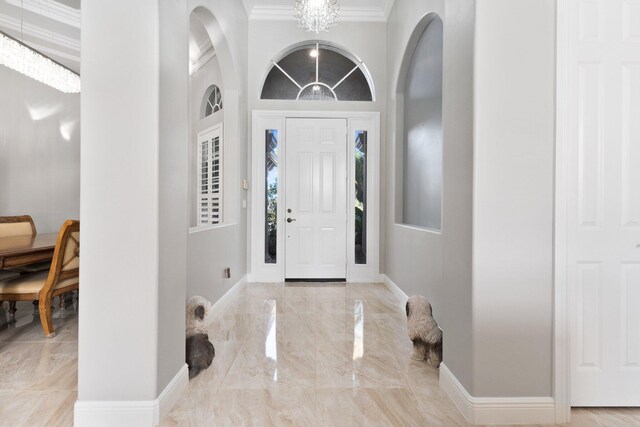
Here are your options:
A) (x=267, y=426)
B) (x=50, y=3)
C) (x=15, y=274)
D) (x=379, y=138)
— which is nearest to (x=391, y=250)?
(x=379, y=138)

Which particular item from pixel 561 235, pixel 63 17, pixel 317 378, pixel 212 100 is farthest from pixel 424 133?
pixel 63 17

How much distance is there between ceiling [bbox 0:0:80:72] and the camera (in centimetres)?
380

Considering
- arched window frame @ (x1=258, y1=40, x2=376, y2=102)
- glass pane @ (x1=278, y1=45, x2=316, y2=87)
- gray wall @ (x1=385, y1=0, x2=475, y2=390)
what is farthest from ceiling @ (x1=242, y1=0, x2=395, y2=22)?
gray wall @ (x1=385, y1=0, x2=475, y2=390)

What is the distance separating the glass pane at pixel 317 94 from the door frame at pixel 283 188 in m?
0.23

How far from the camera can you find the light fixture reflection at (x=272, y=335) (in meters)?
2.28

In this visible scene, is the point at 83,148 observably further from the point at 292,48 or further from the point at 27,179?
the point at 292,48

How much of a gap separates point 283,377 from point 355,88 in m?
3.83

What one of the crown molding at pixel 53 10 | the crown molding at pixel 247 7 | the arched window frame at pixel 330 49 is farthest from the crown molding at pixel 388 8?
the crown molding at pixel 53 10

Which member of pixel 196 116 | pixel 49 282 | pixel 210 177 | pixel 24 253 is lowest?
pixel 49 282

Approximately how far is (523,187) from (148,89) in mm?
1794

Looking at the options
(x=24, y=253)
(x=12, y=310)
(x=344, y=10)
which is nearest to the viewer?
(x=24, y=253)

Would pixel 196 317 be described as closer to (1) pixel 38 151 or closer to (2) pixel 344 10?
(1) pixel 38 151

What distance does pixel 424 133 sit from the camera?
329cm

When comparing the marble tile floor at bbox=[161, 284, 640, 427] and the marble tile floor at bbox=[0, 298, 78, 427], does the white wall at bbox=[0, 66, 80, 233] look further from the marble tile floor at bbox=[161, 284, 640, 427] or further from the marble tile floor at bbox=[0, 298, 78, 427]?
the marble tile floor at bbox=[161, 284, 640, 427]
